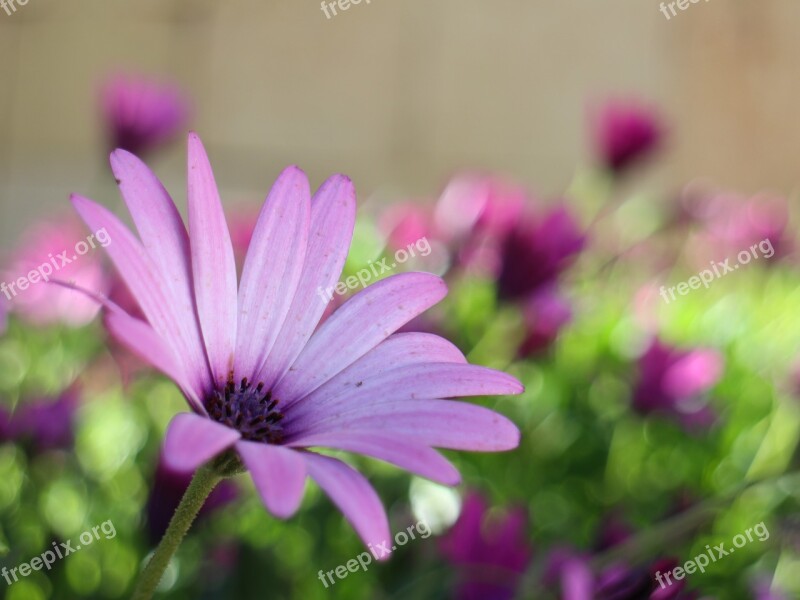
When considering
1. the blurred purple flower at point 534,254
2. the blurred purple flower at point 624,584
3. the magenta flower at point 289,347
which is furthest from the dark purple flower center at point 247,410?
the blurred purple flower at point 534,254

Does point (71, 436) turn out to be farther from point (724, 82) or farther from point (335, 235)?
point (724, 82)

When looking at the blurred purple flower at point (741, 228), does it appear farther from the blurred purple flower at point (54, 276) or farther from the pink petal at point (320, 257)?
the pink petal at point (320, 257)

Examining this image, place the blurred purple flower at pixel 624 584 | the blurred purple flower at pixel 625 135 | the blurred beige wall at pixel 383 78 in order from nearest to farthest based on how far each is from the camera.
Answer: the blurred purple flower at pixel 624 584 → the blurred purple flower at pixel 625 135 → the blurred beige wall at pixel 383 78

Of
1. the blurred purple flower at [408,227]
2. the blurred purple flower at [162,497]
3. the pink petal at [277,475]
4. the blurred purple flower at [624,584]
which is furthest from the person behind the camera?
the blurred purple flower at [408,227]

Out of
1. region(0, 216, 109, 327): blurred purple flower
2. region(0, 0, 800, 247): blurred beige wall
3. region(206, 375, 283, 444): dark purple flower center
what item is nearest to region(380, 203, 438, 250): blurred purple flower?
region(0, 216, 109, 327): blurred purple flower

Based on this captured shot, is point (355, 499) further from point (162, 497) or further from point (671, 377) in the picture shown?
point (671, 377)

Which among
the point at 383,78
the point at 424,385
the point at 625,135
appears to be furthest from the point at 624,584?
the point at 383,78
